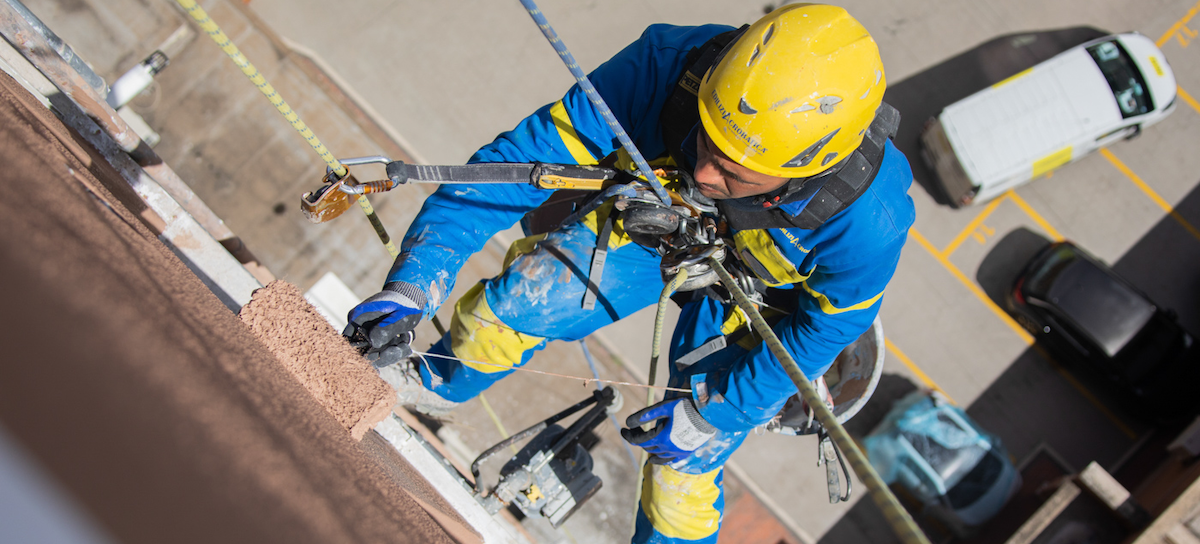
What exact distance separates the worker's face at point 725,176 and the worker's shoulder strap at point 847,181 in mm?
134

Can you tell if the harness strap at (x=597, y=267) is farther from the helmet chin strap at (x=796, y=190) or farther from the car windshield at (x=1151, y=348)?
the car windshield at (x=1151, y=348)

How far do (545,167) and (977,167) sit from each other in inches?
256

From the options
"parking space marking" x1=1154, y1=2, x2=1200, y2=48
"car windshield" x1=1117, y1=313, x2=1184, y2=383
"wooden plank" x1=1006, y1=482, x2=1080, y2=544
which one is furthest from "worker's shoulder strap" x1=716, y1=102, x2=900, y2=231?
"parking space marking" x1=1154, y1=2, x2=1200, y2=48

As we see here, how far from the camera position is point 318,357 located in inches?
76.5

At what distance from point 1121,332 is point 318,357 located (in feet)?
27.9

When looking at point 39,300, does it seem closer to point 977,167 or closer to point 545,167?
point 545,167

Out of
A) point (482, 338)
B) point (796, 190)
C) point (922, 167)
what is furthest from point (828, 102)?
point (922, 167)

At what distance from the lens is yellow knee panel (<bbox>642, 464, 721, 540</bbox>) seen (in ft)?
9.87

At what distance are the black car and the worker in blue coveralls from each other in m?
5.79

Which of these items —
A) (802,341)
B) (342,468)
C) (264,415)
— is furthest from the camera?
(802,341)

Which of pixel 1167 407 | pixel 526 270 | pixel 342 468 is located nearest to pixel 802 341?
pixel 526 270

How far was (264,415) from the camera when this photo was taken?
1.12 meters

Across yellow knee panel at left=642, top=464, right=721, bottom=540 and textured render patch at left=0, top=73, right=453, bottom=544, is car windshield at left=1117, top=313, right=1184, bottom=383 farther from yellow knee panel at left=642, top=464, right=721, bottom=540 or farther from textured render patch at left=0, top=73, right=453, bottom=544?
textured render patch at left=0, top=73, right=453, bottom=544

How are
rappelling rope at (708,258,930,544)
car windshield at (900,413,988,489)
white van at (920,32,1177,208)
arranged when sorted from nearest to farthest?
rappelling rope at (708,258,930,544) → car windshield at (900,413,988,489) → white van at (920,32,1177,208)
